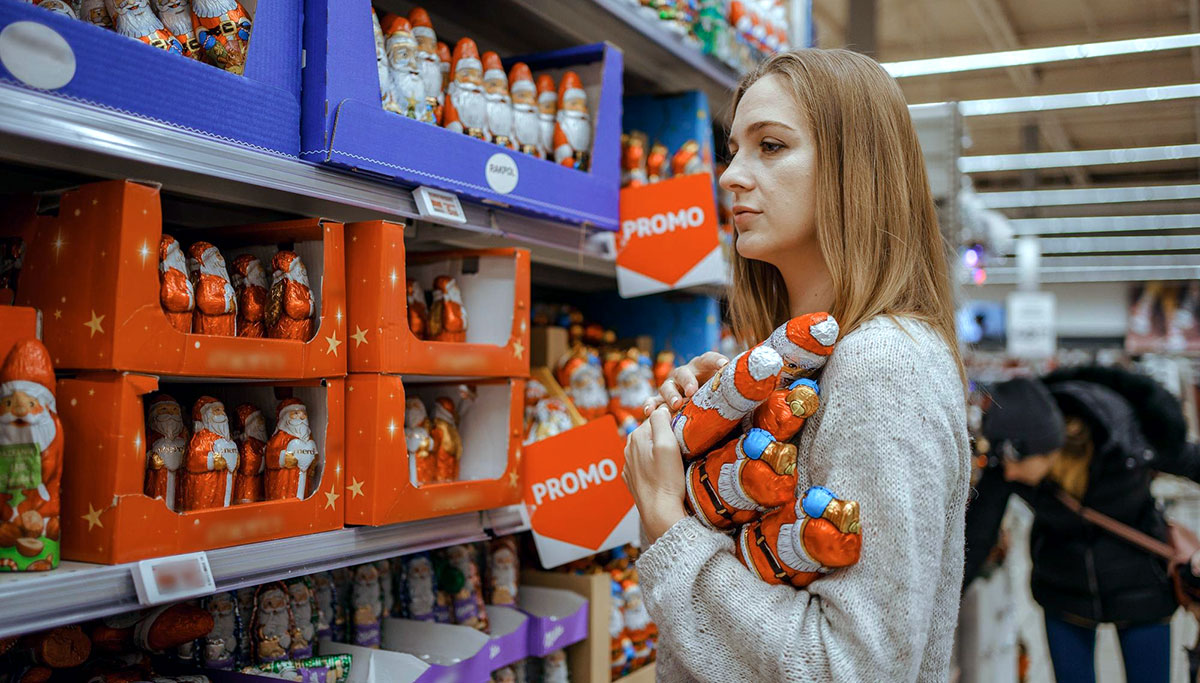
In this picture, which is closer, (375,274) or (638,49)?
(375,274)

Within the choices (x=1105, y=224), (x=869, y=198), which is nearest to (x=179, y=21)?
(x=869, y=198)

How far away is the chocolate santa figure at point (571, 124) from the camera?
2.21m

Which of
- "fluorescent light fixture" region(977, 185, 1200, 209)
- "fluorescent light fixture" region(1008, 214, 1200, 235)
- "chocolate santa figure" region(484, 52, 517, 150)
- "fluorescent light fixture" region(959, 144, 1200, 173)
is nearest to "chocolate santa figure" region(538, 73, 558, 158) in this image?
"chocolate santa figure" region(484, 52, 517, 150)

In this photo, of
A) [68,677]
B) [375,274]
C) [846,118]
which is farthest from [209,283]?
[846,118]

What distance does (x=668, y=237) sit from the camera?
2.39 meters

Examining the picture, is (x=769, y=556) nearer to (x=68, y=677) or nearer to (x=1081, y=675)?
(x=68, y=677)

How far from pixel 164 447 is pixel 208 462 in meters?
0.07

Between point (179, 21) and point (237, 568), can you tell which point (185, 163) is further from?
point (237, 568)

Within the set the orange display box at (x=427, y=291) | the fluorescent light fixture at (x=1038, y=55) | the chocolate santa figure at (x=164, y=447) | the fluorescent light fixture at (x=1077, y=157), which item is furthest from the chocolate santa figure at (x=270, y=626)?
the fluorescent light fixture at (x=1077, y=157)

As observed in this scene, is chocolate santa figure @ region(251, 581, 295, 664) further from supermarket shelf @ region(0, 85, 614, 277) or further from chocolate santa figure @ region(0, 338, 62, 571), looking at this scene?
supermarket shelf @ region(0, 85, 614, 277)

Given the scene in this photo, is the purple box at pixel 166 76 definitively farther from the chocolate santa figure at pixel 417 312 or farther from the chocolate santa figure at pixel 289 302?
the chocolate santa figure at pixel 417 312

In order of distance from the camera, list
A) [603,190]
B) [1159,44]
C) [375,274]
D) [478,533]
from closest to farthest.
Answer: [375,274] → [478,533] → [603,190] → [1159,44]

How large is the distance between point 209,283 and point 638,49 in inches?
58.5

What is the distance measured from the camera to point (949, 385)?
4.06ft
